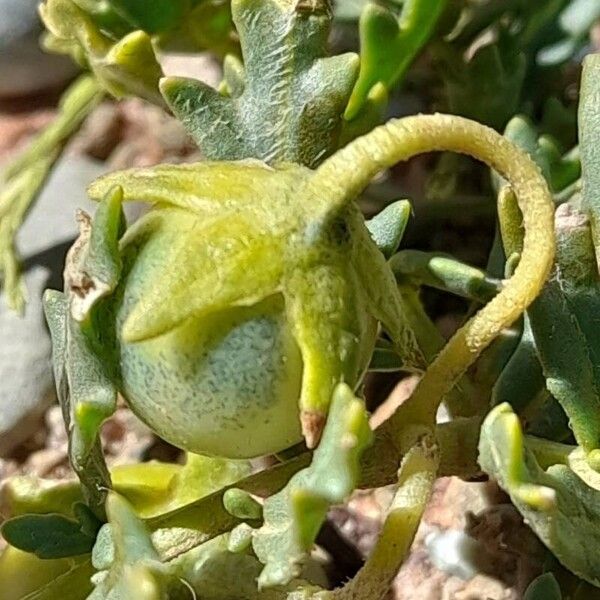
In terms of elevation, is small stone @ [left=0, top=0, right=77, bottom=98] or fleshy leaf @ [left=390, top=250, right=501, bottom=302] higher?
fleshy leaf @ [left=390, top=250, right=501, bottom=302]

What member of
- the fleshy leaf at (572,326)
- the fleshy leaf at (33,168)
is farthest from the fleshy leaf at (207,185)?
the fleshy leaf at (33,168)

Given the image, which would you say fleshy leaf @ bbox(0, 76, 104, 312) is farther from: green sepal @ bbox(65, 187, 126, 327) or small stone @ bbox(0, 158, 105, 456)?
green sepal @ bbox(65, 187, 126, 327)

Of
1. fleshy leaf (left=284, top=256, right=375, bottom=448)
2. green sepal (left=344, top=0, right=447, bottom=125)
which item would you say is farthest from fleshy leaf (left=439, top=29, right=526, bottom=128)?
fleshy leaf (left=284, top=256, right=375, bottom=448)

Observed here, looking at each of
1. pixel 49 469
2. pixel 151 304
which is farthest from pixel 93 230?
pixel 49 469

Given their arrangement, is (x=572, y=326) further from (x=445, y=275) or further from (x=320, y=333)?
(x=320, y=333)

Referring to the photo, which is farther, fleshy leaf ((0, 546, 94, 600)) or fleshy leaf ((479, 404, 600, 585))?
fleshy leaf ((0, 546, 94, 600))

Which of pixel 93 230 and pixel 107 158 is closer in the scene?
pixel 93 230

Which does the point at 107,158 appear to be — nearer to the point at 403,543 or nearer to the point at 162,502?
the point at 162,502
